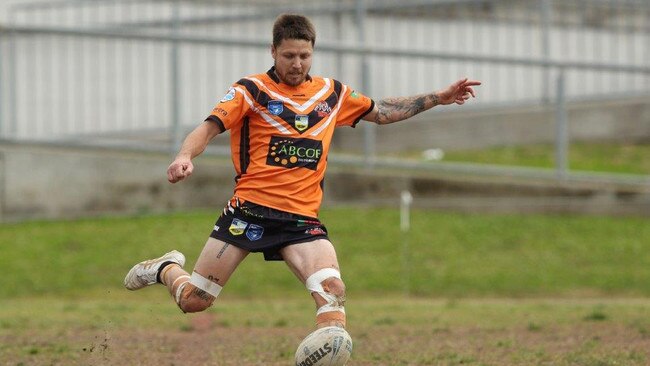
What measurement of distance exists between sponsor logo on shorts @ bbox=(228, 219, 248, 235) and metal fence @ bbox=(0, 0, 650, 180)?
918cm

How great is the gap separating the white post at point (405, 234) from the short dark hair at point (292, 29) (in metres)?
7.45

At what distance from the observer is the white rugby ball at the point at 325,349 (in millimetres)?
7543

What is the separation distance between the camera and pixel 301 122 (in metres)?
8.20

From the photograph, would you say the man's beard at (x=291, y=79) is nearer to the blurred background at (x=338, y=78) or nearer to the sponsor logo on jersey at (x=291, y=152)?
the sponsor logo on jersey at (x=291, y=152)

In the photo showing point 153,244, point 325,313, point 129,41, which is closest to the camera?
point 325,313

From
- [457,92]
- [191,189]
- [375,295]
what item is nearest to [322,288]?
[457,92]

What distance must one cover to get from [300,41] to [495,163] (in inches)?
420

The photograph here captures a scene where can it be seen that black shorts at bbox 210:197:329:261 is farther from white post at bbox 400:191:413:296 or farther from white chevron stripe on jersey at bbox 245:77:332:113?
white post at bbox 400:191:413:296

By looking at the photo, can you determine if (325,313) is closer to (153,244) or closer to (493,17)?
(153,244)

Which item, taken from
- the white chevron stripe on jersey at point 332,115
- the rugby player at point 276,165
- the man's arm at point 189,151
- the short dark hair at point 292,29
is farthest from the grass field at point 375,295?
the short dark hair at point 292,29

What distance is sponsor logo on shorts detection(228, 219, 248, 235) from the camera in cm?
813

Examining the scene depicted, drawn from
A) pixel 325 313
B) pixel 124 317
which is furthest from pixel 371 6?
pixel 325 313

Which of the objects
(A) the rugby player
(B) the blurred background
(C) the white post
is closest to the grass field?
(C) the white post

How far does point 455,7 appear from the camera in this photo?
18.8m
